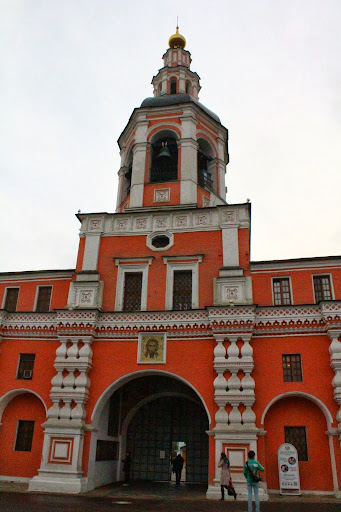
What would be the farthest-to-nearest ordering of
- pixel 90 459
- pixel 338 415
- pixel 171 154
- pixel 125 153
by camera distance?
pixel 125 153, pixel 171 154, pixel 90 459, pixel 338 415

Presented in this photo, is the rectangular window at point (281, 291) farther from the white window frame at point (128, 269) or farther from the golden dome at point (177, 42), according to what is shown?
the golden dome at point (177, 42)

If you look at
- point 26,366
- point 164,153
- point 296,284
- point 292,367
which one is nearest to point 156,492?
point 292,367

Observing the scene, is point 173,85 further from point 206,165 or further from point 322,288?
point 322,288

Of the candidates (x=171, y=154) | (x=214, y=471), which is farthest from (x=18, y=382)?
(x=171, y=154)

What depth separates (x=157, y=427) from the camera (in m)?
18.3

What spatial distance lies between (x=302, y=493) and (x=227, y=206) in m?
10.6

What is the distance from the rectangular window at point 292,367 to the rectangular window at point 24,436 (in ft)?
32.0

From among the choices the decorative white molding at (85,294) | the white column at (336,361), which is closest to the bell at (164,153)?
the decorative white molding at (85,294)

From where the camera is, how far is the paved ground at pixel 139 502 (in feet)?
37.3

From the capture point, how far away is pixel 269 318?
52.0 feet

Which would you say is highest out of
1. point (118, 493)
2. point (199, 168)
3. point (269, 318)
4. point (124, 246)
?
point (199, 168)

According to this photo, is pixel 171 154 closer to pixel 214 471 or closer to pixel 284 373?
pixel 284 373

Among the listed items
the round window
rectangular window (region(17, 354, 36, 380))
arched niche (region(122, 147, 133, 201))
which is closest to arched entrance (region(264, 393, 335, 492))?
the round window

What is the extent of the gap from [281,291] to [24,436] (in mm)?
11249
